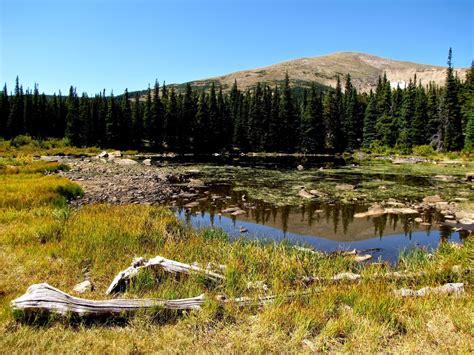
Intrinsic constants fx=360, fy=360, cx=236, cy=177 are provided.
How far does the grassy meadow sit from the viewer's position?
5711mm

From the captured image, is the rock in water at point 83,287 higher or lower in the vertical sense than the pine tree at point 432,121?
lower

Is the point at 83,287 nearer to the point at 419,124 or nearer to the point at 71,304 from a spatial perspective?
the point at 71,304

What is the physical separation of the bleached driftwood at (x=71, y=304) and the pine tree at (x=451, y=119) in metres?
79.6

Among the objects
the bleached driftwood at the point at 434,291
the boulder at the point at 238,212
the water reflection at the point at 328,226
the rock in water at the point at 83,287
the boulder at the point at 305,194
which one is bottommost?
the water reflection at the point at 328,226

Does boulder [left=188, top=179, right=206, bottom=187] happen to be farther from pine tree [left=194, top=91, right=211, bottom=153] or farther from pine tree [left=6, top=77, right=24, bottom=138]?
pine tree [left=6, top=77, right=24, bottom=138]

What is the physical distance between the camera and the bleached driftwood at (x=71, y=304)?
6.01 m

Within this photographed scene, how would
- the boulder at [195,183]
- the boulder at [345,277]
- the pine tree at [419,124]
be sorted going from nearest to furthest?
the boulder at [345,277] < the boulder at [195,183] < the pine tree at [419,124]

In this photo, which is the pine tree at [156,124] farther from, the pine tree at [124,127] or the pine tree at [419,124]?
the pine tree at [419,124]

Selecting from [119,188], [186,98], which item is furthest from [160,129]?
[119,188]

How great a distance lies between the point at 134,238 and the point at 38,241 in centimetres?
274

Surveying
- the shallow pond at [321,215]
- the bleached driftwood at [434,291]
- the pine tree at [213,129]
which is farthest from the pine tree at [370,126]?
the bleached driftwood at [434,291]

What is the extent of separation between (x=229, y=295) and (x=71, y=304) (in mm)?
2993

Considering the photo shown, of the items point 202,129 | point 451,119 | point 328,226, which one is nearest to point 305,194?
point 328,226

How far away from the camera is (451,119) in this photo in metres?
73.1
